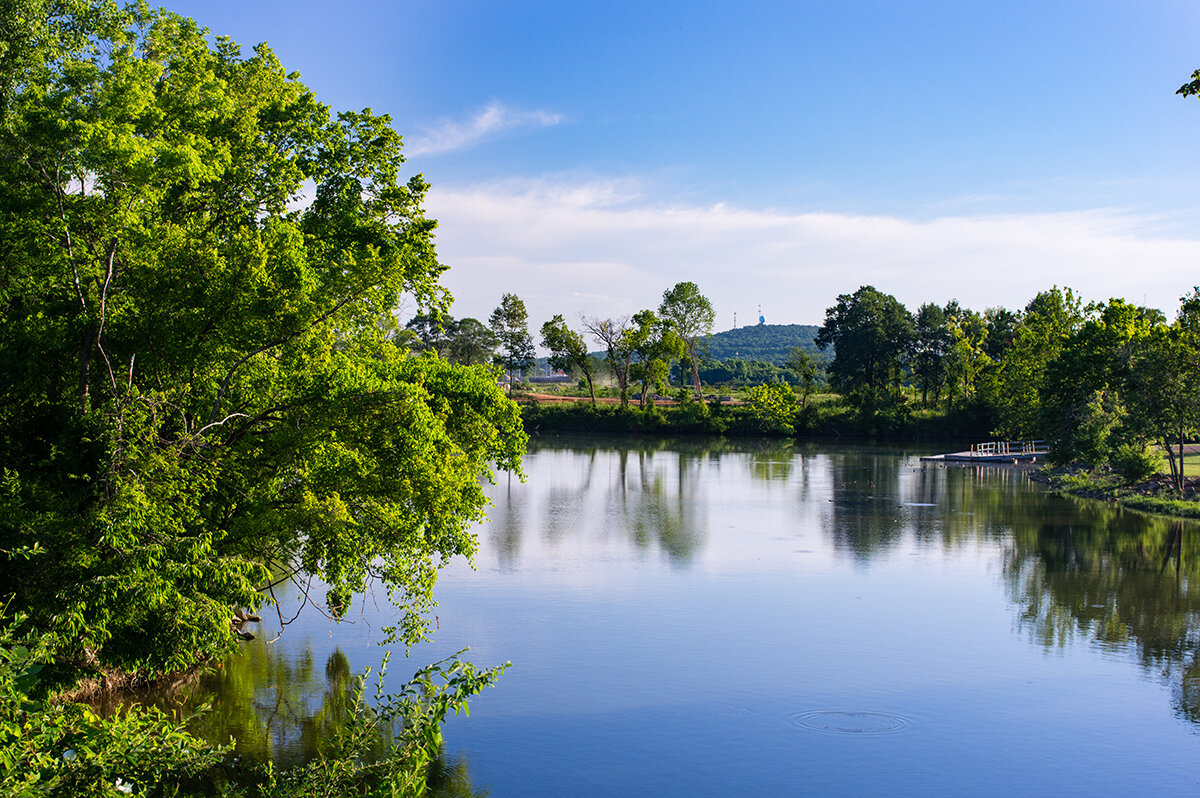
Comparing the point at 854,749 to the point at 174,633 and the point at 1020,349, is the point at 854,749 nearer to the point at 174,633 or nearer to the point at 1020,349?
the point at 174,633

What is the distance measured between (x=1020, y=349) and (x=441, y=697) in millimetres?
57442

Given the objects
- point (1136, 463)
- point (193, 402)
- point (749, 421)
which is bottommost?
point (1136, 463)

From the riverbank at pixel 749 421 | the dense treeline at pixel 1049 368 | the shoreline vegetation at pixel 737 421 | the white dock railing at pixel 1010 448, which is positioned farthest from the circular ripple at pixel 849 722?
the riverbank at pixel 749 421

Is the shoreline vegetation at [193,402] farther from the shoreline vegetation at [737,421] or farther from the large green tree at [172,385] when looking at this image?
the shoreline vegetation at [737,421]

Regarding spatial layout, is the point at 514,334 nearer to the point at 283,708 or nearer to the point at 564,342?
the point at 564,342

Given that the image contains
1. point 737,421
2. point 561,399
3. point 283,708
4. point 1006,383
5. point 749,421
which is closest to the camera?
point 283,708

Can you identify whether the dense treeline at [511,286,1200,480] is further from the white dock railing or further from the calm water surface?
the calm water surface

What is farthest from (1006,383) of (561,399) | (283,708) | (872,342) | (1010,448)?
(283,708)

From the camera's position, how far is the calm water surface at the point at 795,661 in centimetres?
1201

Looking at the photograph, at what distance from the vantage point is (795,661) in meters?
16.1

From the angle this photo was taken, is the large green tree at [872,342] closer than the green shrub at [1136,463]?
No

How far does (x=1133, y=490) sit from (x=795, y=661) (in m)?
26.5

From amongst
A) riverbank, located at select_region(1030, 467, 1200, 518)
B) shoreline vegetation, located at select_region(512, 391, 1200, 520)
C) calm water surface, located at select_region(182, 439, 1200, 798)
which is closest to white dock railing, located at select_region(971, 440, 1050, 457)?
shoreline vegetation, located at select_region(512, 391, 1200, 520)

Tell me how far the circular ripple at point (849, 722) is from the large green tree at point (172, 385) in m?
5.55
